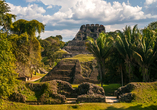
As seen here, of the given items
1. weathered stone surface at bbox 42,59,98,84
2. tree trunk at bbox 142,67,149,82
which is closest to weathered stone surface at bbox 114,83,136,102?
tree trunk at bbox 142,67,149,82

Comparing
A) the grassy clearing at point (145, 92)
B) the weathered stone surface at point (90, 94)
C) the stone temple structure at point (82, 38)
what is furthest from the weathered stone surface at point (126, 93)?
the stone temple structure at point (82, 38)

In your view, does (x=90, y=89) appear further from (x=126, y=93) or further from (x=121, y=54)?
(x=121, y=54)

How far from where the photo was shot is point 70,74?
73.6 ft

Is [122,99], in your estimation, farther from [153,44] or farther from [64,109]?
[153,44]

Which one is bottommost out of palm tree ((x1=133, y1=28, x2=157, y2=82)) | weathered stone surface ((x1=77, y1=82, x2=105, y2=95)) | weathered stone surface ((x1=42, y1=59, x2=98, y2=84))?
weathered stone surface ((x1=42, y1=59, x2=98, y2=84))

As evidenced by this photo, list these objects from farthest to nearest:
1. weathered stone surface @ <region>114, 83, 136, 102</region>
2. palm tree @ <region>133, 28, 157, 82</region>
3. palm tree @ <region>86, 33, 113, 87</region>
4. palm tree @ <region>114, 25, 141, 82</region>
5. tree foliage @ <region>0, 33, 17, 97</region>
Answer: palm tree @ <region>86, 33, 113, 87</region>
palm tree @ <region>114, 25, 141, 82</region>
palm tree @ <region>133, 28, 157, 82</region>
weathered stone surface @ <region>114, 83, 136, 102</region>
tree foliage @ <region>0, 33, 17, 97</region>

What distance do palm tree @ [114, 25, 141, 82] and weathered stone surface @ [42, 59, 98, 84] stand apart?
8.08m

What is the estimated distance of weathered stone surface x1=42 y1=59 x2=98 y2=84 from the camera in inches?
833

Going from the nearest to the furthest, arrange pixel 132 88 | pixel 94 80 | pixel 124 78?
pixel 132 88 → pixel 124 78 → pixel 94 80

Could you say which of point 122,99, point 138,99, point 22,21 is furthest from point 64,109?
point 22,21

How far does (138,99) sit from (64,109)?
15.8 ft

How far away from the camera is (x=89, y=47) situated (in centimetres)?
1411

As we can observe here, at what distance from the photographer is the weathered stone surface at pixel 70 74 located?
69.4 ft

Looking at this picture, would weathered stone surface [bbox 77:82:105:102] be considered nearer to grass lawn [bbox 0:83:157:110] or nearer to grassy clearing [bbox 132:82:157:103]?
grass lawn [bbox 0:83:157:110]
